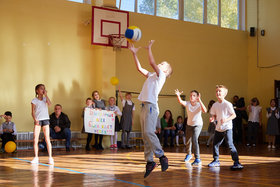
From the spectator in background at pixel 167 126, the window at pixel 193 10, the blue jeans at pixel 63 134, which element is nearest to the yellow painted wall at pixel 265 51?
the window at pixel 193 10

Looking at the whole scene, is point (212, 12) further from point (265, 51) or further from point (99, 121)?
point (99, 121)

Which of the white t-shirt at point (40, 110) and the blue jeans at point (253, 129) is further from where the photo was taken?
the blue jeans at point (253, 129)

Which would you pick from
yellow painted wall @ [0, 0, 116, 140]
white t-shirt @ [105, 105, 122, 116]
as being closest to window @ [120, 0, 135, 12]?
yellow painted wall @ [0, 0, 116, 140]

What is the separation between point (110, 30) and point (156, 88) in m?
6.30

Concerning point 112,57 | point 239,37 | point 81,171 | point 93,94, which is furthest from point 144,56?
point 81,171

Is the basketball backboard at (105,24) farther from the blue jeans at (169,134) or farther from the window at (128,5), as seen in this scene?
the blue jeans at (169,134)

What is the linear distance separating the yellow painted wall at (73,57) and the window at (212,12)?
1.36ft

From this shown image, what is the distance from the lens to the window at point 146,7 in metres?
12.4

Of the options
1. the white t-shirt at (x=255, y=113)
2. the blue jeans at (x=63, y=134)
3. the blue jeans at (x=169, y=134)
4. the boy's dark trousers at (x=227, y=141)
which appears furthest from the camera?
the white t-shirt at (x=255, y=113)

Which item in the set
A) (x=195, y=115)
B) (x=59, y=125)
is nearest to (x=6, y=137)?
(x=59, y=125)

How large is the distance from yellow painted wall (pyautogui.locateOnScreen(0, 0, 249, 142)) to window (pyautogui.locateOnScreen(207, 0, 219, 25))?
415 millimetres

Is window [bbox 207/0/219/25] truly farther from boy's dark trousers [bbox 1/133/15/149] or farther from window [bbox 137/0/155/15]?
A: boy's dark trousers [bbox 1/133/15/149]

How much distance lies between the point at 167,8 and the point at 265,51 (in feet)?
12.9

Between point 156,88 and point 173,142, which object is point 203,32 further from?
point 156,88
